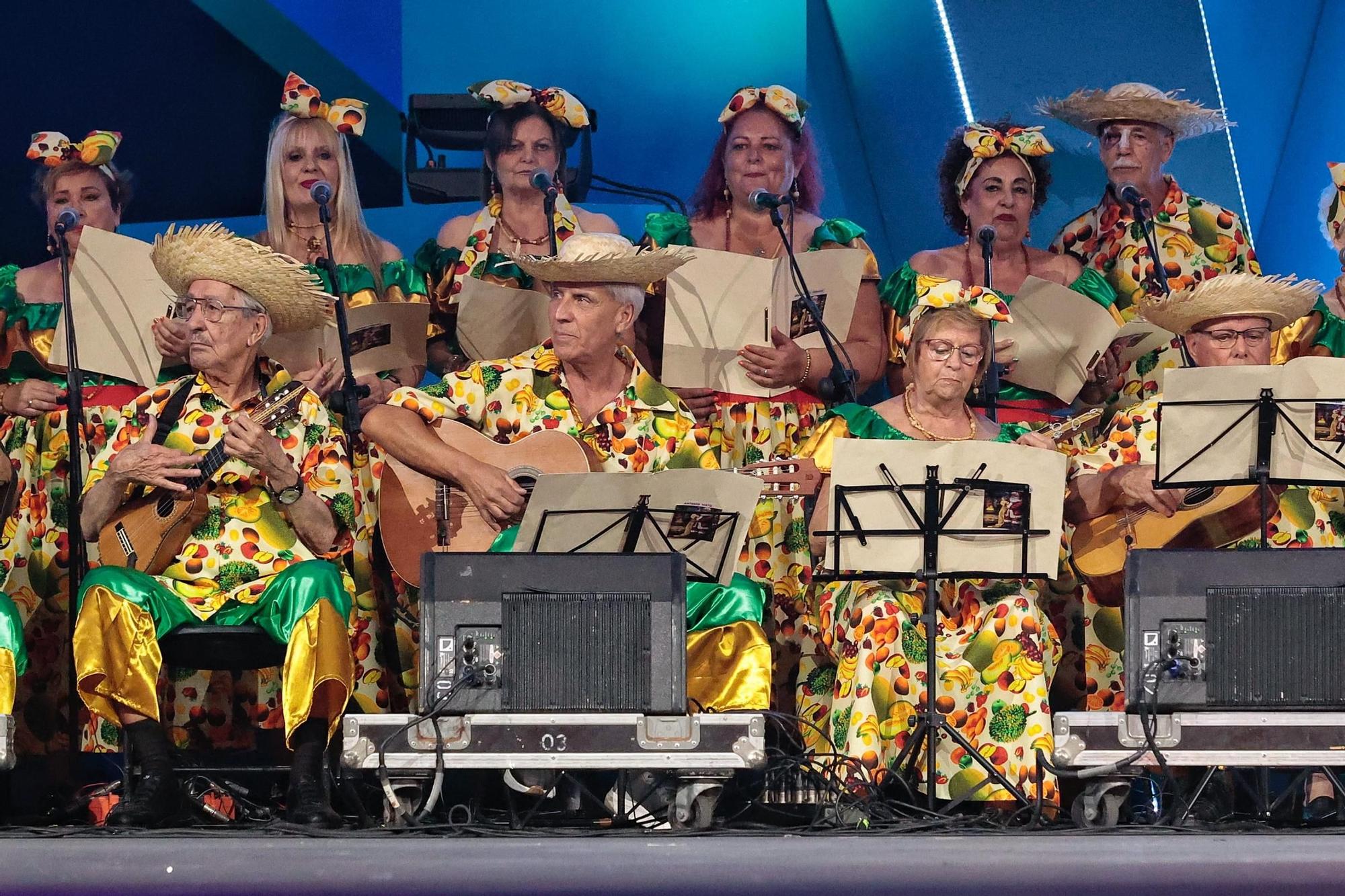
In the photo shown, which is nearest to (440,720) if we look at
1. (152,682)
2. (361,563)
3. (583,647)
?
(583,647)

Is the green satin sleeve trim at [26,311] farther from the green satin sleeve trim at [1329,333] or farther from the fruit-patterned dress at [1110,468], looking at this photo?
the green satin sleeve trim at [1329,333]

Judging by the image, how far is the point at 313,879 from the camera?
3.82 metres

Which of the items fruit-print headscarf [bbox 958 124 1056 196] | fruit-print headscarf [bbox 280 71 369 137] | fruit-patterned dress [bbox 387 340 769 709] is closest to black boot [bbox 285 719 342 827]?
fruit-patterned dress [bbox 387 340 769 709]

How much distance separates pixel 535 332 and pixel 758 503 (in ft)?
2.78

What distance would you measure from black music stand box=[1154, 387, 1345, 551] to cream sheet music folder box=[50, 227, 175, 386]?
2.80 m

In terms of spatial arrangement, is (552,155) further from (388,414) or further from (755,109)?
(388,414)

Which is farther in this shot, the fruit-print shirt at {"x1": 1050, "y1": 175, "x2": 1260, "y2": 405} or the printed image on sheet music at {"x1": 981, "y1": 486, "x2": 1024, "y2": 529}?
the fruit-print shirt at {"x1": 1050, "y1": 175, "x2": 1260, "y2": 405}

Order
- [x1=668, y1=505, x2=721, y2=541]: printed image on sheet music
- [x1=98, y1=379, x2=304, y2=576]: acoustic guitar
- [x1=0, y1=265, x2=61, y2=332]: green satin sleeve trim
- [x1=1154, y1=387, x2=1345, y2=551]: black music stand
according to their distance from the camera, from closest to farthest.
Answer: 1. [x1=668, y1=505, x2=721, y2=541]: printed image on sheet music
2. [x1=1154, y1=387, x2=1345, y2=551]: black music stand
3. [x1=98, y1=379, x2=304, y2=576]: acoustic guitar
4. [x1=0, y1=265, x2=61, y2=332]: green satin sleeve trim

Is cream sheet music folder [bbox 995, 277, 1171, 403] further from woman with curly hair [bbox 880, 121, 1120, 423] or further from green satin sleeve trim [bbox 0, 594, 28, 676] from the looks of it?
green satin sleeve trim [bbox 0, 594, 28, 676]

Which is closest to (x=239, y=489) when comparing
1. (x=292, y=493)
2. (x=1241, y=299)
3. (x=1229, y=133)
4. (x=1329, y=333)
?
(x=292, y=493)

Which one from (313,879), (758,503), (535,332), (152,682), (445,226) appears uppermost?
(445,226)

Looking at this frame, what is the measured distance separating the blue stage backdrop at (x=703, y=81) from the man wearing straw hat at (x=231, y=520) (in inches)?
62.0

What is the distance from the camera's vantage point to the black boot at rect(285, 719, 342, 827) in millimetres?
4848

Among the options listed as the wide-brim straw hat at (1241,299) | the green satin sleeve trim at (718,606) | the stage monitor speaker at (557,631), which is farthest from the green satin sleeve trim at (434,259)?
the wide-brim straw hat at (1241,299)
